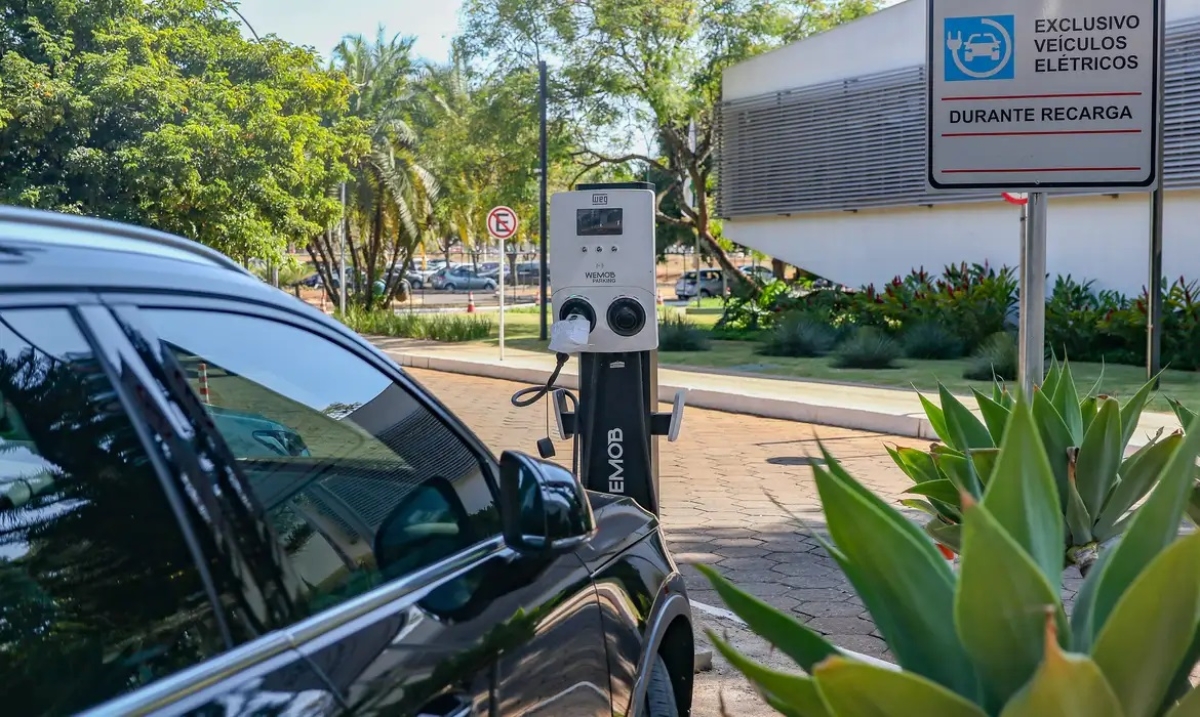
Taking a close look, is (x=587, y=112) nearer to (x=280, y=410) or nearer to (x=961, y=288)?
(x=961, y=288)

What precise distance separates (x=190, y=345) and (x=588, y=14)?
24.7 metres

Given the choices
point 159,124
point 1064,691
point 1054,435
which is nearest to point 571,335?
point 1054,435

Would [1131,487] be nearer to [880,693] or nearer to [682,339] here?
[880,693]

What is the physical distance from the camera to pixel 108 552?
1.72m

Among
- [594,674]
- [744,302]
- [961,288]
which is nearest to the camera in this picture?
[594,674]

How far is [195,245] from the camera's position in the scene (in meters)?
2.24

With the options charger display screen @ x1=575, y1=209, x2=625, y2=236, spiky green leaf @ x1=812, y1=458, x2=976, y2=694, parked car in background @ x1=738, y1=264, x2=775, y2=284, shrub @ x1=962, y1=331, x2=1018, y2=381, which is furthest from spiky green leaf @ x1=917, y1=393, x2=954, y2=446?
parked car in background @ x1=738, y1=264, x2=775, y2=284

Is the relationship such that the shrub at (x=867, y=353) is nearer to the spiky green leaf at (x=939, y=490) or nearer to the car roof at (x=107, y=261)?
the spiky green leaf at (x=939, y=490)

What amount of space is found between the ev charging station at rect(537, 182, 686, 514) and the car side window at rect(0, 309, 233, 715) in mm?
4236

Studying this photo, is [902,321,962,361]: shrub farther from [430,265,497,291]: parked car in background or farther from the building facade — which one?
[430,265,497,291]: parked car in background

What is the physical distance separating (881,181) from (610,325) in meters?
18.1

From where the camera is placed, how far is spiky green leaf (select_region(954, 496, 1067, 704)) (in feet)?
4.88

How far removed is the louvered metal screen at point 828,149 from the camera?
2264 centimetres

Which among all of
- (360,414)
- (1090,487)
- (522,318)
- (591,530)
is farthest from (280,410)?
(522,318)
